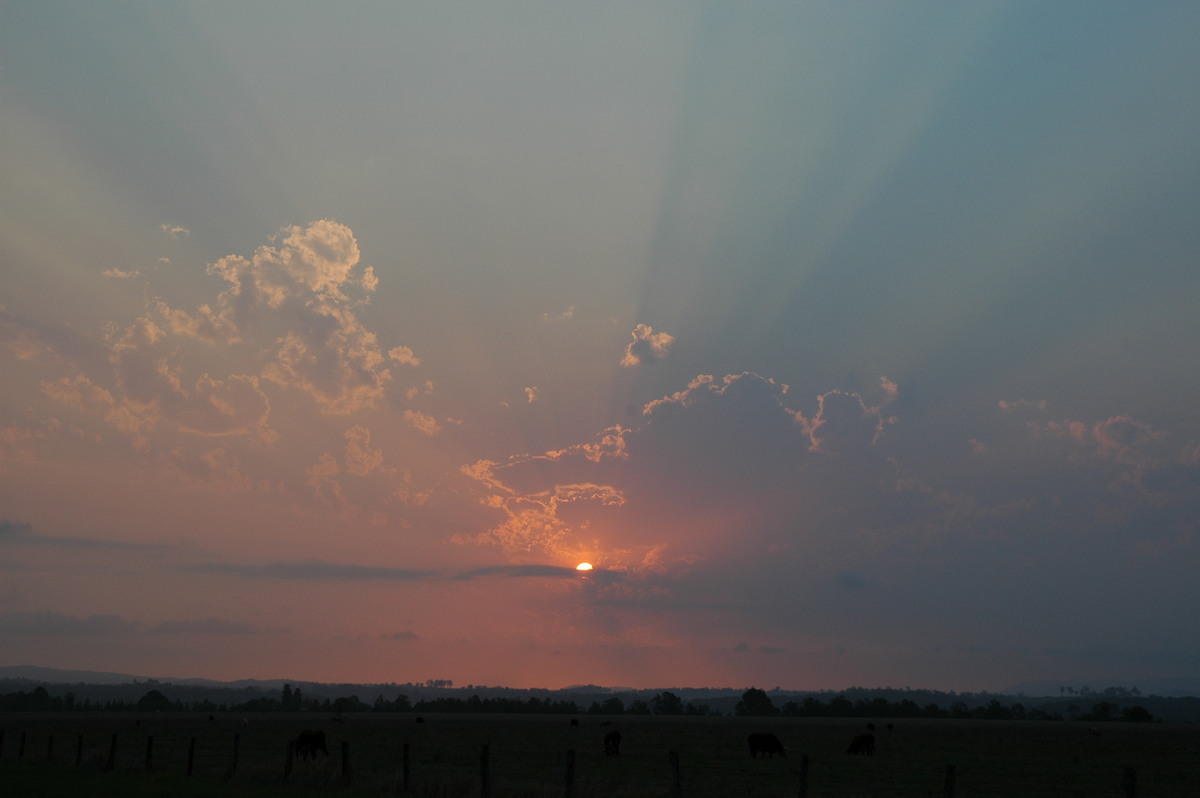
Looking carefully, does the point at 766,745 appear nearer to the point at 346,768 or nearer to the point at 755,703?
the point at 346,768

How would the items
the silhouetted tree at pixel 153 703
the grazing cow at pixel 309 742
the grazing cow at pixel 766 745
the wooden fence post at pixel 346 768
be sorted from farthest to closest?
1. the silhouetted tree at pixel 153 703
2. the grazing cow at pixel 766 745
3. the grazing cow at pixel 309 742
4. the wooden fence post at pixel 346 768

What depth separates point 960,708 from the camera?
18862 centimetres

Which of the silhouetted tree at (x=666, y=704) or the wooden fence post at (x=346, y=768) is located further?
the silhouetted tree at (x=666, y=704)

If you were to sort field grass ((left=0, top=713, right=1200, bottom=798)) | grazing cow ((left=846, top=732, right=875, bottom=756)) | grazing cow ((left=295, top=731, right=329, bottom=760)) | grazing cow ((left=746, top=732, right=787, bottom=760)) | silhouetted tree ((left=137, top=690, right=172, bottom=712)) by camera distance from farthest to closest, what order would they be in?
silhouetted tree ((left=137, top=690, right=172, bottom=712)) → grazing cow ((left=846, top=732, right=875, bottom=756)) → grazing cow ((left=746, top=732, right=787, bottom=760)) → grazing cow ((left=295, top=731, right=329, bottom=760)) → field grass ((left=0, top=713, right=1200, bottom=798))

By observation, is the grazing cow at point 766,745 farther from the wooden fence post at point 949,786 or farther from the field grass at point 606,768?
the wooden fence post at point 949,786

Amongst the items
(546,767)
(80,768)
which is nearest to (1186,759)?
(546,767)

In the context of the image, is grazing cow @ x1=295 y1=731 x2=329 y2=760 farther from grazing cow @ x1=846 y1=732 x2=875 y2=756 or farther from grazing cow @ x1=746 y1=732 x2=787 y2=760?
grazing cow @ x1=846 y1=732 x2=875 y2=756

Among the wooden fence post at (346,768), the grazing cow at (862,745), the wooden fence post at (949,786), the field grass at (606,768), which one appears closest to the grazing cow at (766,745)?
the field grass at (606,768)

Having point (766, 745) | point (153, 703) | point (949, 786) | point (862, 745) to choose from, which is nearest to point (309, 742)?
point (766, 745)

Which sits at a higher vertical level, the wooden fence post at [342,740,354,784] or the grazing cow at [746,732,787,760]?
the wooden fence post at [342,740,354,784]

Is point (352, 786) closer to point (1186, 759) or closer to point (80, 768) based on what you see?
point (80, 768)

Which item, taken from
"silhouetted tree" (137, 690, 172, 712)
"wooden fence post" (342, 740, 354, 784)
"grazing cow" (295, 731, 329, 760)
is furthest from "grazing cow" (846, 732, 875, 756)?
"silhouetted tree" (137, 690, 172, 712)

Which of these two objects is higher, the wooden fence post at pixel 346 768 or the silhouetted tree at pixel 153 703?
the wooden fence post at pixel 346 768

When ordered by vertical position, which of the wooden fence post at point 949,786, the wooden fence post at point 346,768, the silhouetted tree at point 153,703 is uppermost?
the wooden fence post at point 949,786
